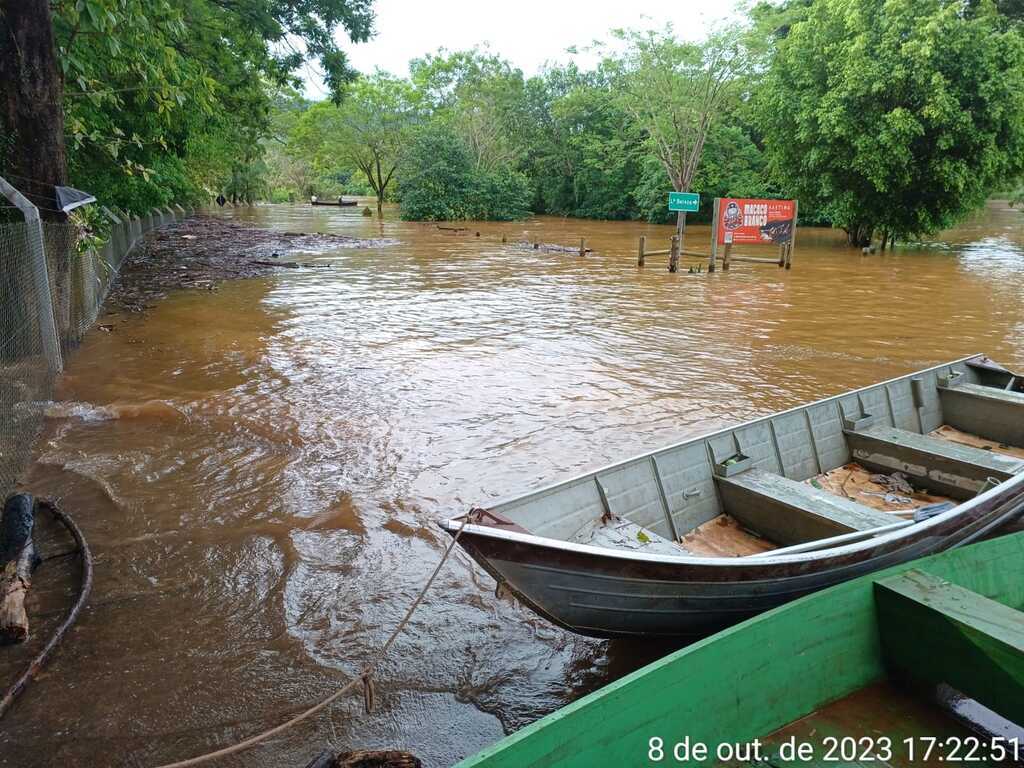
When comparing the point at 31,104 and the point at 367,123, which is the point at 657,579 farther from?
the point at 367,123

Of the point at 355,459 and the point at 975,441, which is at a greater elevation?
the point at 975,441

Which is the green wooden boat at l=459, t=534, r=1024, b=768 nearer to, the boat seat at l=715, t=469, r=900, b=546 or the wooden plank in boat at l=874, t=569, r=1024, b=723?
the wooden plank in boat at l=874, t=569, r=1024, b=723

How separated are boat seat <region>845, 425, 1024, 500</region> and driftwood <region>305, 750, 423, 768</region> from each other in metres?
4.38

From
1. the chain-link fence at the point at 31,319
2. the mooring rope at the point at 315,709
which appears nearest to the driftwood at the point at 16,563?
the chain-link fence at the point at 31,319

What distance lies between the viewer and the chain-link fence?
19.7 feet

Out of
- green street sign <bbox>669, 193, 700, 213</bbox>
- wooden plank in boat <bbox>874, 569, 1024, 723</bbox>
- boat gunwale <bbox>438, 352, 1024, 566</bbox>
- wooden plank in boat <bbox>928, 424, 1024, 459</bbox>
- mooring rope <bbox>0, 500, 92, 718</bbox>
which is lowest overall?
mooring rope <bbox>0, 500, 92, 718</bbox>

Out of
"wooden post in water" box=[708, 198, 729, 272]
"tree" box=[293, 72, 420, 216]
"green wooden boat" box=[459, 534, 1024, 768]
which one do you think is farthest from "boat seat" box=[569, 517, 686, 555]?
"tree" box=[293, 72, 420, 216]

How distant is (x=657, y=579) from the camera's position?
328 centimetres

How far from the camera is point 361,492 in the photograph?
19.3 feet

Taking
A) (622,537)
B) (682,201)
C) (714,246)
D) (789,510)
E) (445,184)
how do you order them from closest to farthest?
(622,537) < (789,510) < (682,201) < (714,246) < (445,184)

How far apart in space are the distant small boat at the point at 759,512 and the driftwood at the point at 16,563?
2.63m

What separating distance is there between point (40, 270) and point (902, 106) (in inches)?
910

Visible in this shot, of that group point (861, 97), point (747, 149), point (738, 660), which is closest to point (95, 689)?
point (738, 660)

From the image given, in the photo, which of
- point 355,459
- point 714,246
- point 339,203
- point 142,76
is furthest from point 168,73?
point 339,203
